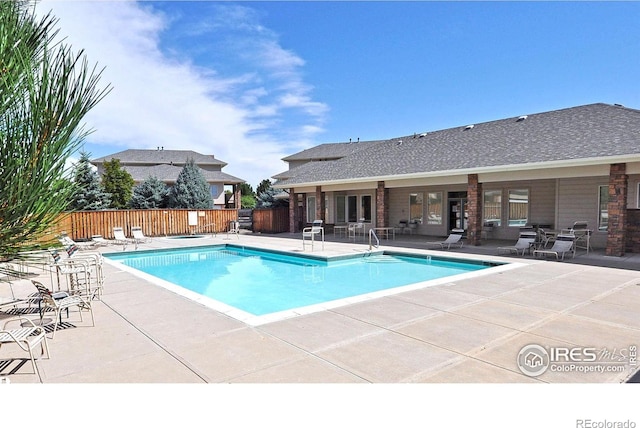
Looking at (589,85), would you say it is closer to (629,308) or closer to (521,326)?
(629,308)

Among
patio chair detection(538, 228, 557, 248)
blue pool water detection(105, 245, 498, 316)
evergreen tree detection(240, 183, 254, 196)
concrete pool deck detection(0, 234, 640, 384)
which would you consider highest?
evergreen tree detection(240, 183, 254, 196)

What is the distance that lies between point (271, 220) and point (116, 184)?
1329 centimetres

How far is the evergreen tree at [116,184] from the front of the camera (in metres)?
29.0

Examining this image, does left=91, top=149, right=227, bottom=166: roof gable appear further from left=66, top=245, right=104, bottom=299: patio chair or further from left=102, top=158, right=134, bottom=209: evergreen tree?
left=66, top=245, right=104, bottom=299: patio chair

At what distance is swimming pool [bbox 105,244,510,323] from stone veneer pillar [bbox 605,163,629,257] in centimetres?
423

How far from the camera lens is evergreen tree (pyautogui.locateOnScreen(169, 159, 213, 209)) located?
29359mm

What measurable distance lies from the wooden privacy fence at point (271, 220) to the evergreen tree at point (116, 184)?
11.6m

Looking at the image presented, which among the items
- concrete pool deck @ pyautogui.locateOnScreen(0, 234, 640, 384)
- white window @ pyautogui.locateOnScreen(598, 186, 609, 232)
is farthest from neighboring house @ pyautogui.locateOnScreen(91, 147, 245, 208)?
concrete pool deck @ pyautogui.locateOnScreen(0, 234, 640, 384)

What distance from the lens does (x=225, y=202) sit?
4219 cm

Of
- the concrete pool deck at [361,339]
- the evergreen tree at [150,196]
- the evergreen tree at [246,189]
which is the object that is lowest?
the concrete pool deck at [361,339]

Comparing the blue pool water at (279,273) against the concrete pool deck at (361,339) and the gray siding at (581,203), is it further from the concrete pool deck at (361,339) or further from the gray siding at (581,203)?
the gray siding at (581,203)

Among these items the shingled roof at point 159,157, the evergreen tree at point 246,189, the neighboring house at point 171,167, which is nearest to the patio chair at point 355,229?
the neighboring house at point 171,167

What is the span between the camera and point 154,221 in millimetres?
22172

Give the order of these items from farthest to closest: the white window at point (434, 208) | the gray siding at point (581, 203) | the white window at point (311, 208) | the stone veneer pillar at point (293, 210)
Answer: the white window at point (311, 208) → the stone veneer pillar at point (293, 210) → the white window at point (434, 208) → the gray siding at point (581, 203)
